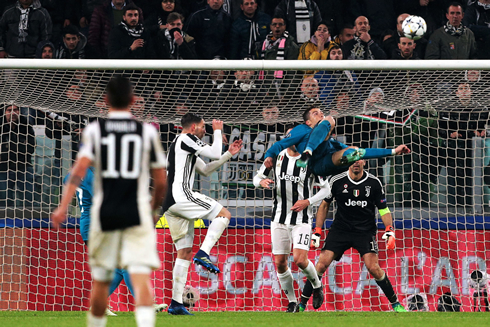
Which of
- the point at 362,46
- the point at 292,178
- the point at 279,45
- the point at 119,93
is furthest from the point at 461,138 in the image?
the point at 119,93

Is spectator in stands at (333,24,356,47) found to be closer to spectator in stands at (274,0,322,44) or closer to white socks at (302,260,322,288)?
spectator in stands at (274,0,322,44)

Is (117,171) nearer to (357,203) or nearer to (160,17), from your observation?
(357,203)

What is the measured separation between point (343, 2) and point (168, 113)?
4.30m

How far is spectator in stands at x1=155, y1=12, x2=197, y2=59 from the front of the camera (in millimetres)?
10352

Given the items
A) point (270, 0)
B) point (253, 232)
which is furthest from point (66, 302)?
point (270, 0)

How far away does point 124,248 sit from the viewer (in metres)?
4.28

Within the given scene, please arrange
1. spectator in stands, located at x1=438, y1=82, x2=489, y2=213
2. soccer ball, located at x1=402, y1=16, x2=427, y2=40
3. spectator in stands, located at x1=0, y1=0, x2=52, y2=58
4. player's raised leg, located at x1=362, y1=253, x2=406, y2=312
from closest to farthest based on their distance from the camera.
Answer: player's raised leg, located at x1=362, y1=253, x2=406, y2=312 < spectator in stands, located at x1=438, y1=82, x2=489, y2=213 < soccer ball, located at x1=402, y1=16, x2=427, y2=40 < spectator in stands, located at x1=0, y1=0, x2=52, y2=58

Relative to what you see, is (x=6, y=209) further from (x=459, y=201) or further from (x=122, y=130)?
(x=459, y=201)

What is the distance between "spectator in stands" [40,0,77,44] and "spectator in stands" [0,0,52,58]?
0.54m

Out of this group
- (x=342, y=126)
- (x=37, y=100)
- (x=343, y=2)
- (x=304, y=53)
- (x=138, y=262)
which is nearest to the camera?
(x=138, y=262)

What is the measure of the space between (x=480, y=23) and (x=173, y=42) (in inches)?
193

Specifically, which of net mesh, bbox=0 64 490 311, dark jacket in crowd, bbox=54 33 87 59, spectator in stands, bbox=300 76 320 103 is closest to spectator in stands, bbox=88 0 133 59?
dark jacket in crowd, bbox=54 33 87 59

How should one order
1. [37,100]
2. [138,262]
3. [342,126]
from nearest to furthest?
[138,262] → [37,100] → [342,126]

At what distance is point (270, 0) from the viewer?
39.9 ft
